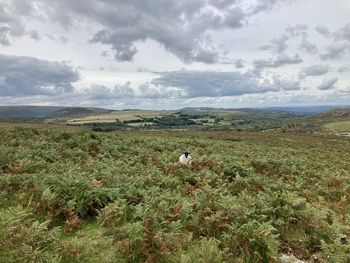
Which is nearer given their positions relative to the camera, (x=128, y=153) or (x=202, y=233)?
(x=202, y=233)

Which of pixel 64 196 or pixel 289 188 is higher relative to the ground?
pixel 64 196

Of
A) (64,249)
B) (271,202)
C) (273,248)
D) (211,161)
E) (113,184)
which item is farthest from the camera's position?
(211,161)

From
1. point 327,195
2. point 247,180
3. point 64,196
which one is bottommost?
point 327,195

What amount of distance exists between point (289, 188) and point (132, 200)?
27.9 feet

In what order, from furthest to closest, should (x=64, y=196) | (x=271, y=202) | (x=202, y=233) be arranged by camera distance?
(x=271, y=202) → (x=64, y=196) → (x=202, y=233)

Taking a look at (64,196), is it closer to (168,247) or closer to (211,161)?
(168,247)

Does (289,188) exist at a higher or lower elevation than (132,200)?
lower

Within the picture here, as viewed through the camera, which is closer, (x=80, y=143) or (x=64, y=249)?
(x=64, y=249)

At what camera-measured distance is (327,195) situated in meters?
17.6

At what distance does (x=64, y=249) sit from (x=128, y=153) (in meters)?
16.3

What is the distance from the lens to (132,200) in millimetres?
11508

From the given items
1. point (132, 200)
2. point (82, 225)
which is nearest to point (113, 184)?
point (132, 200)

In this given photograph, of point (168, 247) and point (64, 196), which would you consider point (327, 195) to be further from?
point (64, 196)

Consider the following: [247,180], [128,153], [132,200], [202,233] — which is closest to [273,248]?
[202,233]
